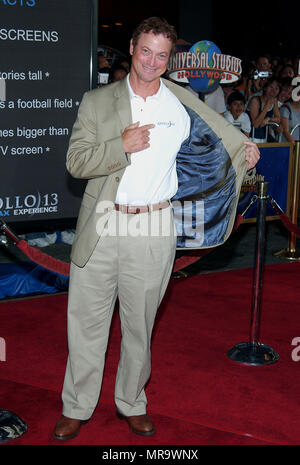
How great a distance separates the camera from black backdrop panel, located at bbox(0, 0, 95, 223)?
174 inches

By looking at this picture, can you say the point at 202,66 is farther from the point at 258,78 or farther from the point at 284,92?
the point at 258,78

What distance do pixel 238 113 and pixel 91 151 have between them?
18.3ft

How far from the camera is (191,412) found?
11.4 ft

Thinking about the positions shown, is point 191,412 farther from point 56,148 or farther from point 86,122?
point 56,148

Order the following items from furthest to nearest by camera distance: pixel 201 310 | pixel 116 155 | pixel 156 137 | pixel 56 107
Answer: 1. pixel 201 310
2. pixel 56 107
3. pixel 156 137
4. pixel 116 155

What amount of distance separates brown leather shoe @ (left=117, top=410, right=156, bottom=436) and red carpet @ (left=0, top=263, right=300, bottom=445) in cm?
4

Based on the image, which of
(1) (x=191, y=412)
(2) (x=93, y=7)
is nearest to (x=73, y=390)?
(1) (x=191, y=412)

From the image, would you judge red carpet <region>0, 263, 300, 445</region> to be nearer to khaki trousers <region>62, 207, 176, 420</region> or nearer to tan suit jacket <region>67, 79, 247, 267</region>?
khaki trousers <region>62, 207, 176, 420</region>

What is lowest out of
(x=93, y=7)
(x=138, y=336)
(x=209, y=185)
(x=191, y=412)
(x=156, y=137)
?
(x=191, y=412)

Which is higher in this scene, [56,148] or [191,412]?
[56,148]

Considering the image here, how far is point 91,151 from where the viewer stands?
9.23 feet

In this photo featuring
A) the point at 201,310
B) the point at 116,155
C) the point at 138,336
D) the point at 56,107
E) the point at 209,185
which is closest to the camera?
the point at 116,155

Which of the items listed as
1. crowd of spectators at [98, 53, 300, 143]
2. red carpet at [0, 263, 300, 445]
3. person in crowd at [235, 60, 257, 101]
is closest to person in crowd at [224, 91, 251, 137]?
crowd of spectators at [98, 53, 300, 143]

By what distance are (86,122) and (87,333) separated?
3.15ft
